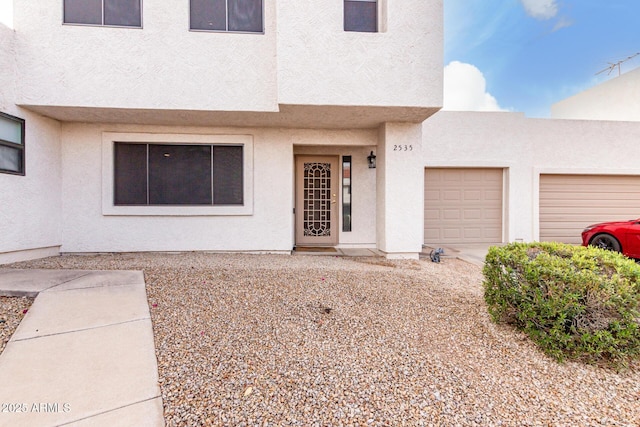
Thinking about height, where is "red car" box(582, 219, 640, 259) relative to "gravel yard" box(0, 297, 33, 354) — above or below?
above

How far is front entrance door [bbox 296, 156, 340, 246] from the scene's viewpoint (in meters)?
Result: 7.84

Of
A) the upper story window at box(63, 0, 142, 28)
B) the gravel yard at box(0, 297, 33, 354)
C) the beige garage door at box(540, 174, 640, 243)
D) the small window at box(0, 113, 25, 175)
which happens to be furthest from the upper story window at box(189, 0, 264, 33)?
the beige garage door at box(540, 174, 640, 243)

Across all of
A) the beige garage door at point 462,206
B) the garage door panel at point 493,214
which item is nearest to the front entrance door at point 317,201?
the beige garage door at point 462,206

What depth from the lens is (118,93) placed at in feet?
18.2

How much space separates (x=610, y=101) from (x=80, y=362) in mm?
15629

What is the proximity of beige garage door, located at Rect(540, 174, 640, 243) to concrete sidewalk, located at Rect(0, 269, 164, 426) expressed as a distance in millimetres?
10281

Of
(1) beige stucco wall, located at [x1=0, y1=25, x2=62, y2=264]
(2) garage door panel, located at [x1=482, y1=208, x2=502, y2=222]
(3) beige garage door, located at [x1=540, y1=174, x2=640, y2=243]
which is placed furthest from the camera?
(3) beige garage door, located at [x1=540, y1=174, x2=640, y2=243]

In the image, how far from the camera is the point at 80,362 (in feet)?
7.81

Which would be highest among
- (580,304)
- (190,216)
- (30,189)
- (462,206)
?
(30,189)

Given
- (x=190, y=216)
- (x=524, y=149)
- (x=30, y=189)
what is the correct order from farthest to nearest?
(x=524, y=149) → (x=190, y=216) → (x=30, y=189)

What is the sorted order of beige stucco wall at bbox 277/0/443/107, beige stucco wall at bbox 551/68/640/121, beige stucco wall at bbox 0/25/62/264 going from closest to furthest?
1. beige stucco wall at bbox 0/25/62/264
2. beige stucco wall at bbox 277/0/443/107
3. beige stucco wall at bbox 551/68/640/121

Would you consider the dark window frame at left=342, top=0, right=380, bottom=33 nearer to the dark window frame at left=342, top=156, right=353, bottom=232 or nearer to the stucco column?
the stucco column

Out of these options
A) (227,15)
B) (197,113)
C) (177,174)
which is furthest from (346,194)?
(227,15)

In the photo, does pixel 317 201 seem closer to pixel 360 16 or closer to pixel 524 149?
pixel 360 16
